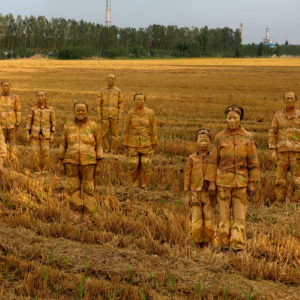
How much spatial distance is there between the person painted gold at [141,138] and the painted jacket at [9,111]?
128 inches

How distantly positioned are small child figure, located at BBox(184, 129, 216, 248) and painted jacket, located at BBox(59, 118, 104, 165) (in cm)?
170

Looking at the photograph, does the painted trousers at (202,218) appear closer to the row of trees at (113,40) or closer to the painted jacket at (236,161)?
the painted jacket at (236,161)

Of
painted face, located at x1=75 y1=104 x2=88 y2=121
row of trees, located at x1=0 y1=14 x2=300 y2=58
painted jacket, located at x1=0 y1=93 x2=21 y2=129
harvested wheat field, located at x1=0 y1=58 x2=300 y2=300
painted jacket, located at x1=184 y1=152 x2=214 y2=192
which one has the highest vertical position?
row of trees, located at x1=0 y1=14 x2=300 y2=58

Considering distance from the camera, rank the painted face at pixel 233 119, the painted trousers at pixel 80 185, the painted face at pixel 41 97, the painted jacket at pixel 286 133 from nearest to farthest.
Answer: the painted face at pixel 233 119
the painted trousers at pixel 80 185
the painted jacket at pixel 286 133
the painted face at pixel 41 97

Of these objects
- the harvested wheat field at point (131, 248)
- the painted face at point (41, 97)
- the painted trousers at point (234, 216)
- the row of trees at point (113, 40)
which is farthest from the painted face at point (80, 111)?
the row of trees at point (113, 40)

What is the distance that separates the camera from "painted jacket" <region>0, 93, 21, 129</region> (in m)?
10.3

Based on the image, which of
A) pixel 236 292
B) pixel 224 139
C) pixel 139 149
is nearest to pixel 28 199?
pixel 139 149

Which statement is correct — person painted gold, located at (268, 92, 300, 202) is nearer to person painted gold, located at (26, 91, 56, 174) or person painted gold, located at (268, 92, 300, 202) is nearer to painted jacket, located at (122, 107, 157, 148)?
painted jacket, located at (122, 107, 157, 148)

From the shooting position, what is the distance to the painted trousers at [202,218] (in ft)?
18.5

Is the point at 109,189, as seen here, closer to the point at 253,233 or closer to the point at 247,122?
the point at 253,233

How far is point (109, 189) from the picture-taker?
838cm

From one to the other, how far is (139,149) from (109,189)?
105cm

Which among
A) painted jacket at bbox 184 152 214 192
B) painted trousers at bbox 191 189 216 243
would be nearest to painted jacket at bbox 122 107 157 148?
painted jacket at bbox 184 152 214 192

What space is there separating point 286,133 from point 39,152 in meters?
5.48
